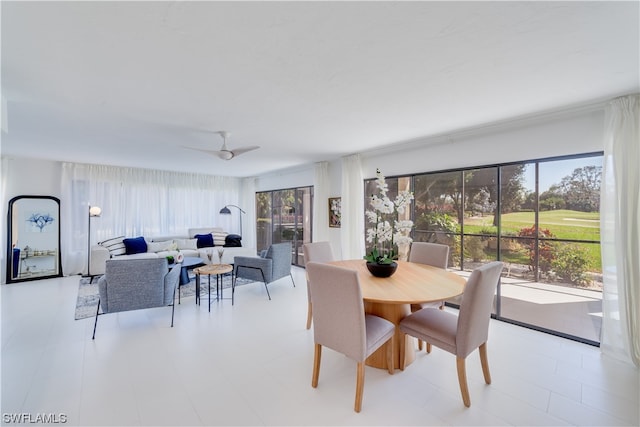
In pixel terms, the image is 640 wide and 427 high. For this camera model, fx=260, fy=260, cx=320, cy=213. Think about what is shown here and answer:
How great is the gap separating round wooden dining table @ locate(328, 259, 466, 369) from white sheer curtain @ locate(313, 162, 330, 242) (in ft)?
9.04

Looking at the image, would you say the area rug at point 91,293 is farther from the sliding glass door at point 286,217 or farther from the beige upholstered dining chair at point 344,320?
the beige upholstered dining chair at point 344,320

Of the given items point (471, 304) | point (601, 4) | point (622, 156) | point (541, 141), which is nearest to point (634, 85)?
point (622, 156)

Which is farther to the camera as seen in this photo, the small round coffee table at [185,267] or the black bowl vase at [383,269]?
the small round coffee table at [185,267]

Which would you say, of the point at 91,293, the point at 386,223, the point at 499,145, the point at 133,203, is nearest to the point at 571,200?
the point at 499,145

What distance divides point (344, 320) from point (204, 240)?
553 cm

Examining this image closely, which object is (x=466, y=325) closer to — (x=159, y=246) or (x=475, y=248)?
(x=475, y=248)

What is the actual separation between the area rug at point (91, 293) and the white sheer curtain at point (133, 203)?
1068 millimetres

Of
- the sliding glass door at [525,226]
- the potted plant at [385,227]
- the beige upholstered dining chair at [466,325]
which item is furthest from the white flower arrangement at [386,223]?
the sliding glass door at [525,226]

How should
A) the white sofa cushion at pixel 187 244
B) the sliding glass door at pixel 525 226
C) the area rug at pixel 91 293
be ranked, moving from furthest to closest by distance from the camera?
the white sofa cushion at pixel 187 244 → the sliding glass door at pixel 525 226 → the area rug at pixel 91 293

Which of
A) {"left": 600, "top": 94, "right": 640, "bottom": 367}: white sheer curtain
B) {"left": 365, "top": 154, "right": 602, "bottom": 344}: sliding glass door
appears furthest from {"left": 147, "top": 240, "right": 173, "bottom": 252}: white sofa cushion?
{"left": 600, "top": 94, "right": 640, "bottom": 367}: white sheer curtain

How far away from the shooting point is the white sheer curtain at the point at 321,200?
17.9 feet

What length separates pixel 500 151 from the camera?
3.24 m

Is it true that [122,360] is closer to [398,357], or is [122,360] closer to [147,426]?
[147,426]

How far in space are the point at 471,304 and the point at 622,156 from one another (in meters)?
2.10
